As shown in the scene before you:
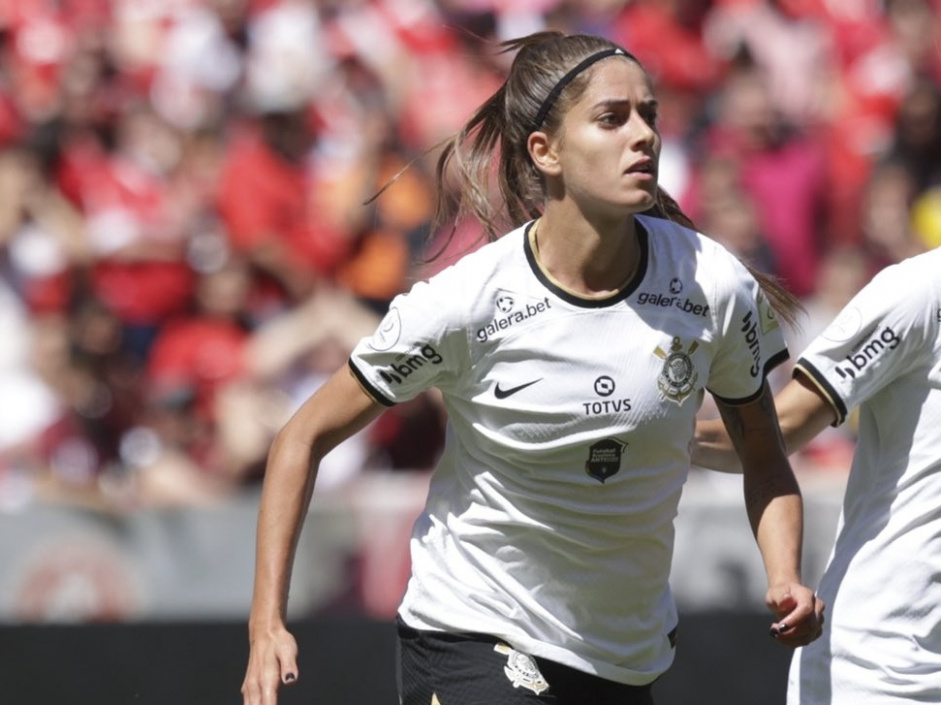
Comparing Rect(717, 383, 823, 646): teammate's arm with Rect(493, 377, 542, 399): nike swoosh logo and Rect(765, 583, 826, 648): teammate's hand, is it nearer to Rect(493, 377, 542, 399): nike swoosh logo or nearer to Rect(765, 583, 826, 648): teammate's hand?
Rect(765, 583, 826, 648): teammate's hand

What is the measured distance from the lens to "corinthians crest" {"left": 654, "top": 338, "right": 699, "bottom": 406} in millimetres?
3561

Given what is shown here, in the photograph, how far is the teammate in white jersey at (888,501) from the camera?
357 cm

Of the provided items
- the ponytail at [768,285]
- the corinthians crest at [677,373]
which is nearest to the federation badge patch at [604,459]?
the corinthians crest at [677,373]

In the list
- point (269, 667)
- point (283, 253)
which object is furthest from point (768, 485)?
point (283, 253)

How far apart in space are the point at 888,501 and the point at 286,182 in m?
5.72

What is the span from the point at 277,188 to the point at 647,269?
17.8 ft

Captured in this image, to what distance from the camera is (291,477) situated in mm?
3600

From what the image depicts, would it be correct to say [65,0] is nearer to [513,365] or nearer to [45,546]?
[45,546]

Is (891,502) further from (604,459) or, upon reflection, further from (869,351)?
(604,459)

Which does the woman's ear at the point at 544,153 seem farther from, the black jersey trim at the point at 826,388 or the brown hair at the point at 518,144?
the black jersey trim at the point at 826,388

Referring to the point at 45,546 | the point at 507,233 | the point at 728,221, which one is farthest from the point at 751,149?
the point at 507,233

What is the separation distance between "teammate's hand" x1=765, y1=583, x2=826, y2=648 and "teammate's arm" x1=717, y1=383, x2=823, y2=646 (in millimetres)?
100

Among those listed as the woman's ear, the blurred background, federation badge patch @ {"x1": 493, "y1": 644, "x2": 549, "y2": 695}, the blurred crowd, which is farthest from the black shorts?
the blurred crowd

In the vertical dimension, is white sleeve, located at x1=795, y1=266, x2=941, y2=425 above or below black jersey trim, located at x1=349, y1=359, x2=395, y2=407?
above
